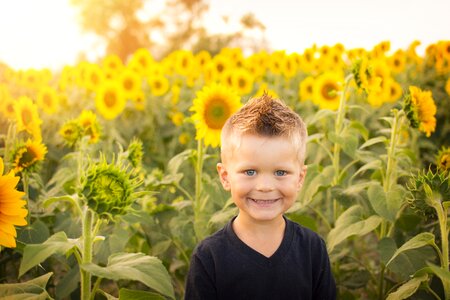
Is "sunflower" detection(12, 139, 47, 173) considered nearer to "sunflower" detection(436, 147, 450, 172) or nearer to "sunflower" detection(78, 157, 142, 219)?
"sunflower" detection(78, 157, 142, 219)

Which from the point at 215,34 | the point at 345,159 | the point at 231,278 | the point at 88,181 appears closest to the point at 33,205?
the point at 88,181

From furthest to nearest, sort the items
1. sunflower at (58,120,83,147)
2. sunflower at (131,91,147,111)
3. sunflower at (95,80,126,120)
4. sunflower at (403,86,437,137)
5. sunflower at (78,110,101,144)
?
1. sunflower at (131,91,147,111)
2. sunflower at (95,80,126,120)
3. sunflower at (78,110,101,144)
4. sunflower at (58,120,83,147)
5. sunflower at (403,86,437,137)

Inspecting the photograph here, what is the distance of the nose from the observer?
5.24 feet

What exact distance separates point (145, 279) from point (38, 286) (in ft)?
1.37

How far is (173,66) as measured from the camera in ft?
23.5

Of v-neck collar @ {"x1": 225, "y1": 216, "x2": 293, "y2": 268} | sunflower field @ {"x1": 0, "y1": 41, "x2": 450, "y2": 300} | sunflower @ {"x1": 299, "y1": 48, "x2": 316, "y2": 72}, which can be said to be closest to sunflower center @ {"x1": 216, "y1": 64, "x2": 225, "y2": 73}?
sunflower field @ {"x1": 0, "y1": 41, "x2": 450, "y2": 300}

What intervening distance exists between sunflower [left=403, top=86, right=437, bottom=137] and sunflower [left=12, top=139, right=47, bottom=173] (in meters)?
1.65

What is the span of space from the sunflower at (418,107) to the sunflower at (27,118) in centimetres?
190

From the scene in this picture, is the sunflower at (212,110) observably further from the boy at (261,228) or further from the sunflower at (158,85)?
the sunflower at (158,85)

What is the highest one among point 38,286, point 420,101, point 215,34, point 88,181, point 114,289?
point 215,34

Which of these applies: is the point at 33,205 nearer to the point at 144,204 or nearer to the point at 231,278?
the point at 144,204

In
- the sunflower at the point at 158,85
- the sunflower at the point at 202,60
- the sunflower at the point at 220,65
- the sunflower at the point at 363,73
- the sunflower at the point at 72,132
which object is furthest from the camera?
the sunflower at the point at 202,60

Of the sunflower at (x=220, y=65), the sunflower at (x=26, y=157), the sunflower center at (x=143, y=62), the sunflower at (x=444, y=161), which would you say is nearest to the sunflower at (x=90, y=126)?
the sunflower at (x=26, y=157)

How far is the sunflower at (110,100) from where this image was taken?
4.65 meters
